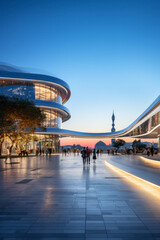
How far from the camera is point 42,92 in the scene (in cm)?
6028

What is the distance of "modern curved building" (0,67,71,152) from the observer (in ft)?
185

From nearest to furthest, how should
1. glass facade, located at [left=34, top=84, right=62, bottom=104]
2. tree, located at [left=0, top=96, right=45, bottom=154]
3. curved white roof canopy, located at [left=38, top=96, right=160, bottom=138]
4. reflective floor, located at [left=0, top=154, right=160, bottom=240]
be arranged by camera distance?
1. reflective floor, located at [left=0, top=154, right=160, bottom=240]
2. tree, located at [left=0, top=96, right=45, bottom=154]
3. curved white roof canopy, located at [left=38, top=96, right=160, bottom=138]
4. glass facade, located at [left=34, top=84, right=62, bottom=104]

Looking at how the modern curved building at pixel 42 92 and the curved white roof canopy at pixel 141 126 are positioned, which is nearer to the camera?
the curved white roof canopy at pixel 141 126

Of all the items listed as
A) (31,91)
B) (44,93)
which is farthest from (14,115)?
(44,93)

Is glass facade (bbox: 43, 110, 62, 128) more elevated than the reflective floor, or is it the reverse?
glass facade (bbox: 43, 110, 62, 128)

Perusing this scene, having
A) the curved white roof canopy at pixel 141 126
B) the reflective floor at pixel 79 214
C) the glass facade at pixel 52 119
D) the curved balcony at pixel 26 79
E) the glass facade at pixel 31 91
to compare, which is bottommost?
the reflective floor at pixel 79 214

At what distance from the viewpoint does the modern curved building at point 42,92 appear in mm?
56375

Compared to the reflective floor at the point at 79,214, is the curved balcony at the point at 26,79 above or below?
above

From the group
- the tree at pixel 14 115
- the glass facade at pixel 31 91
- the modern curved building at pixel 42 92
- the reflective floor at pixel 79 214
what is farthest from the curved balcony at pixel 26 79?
the reflective floor at pixel 79 214

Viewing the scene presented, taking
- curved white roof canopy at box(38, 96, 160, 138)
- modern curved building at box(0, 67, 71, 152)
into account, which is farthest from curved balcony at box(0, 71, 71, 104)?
curved white roof canopy at box(38, 96, 160, 138)

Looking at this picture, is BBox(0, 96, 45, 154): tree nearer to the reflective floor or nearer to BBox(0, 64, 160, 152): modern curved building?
the reflective floor

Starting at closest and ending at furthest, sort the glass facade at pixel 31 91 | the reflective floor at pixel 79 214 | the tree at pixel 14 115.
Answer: the reflective floor at pixel 79 214 < the tree at pixel 14 115 < the glass facade at pixel 31 91

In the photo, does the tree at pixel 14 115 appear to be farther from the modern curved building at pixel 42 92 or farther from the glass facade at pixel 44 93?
the glass facade at pixel 44 93

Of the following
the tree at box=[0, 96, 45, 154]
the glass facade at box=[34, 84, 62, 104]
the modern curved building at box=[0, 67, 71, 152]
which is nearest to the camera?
the tree at box=[0, 96, 45, 154]
